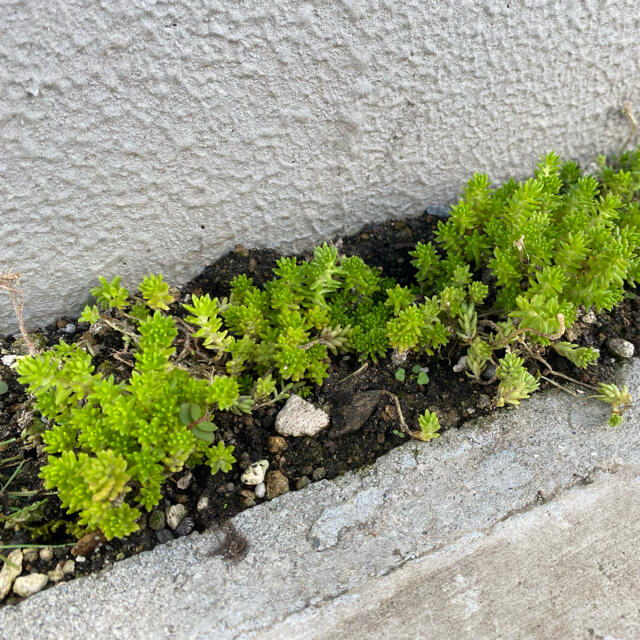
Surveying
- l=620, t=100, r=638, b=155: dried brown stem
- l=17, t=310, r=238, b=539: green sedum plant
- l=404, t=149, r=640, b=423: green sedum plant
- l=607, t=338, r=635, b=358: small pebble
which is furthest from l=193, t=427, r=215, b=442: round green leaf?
l=620, t=100, r=638, b=155: dried brown stem

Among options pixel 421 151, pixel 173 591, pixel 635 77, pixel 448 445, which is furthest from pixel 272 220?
pixel 635 77

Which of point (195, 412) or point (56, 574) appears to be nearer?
point (56, 574)

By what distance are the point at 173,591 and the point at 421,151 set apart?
202 centimetres

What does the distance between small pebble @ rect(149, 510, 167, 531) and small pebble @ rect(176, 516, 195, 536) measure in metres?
0.05

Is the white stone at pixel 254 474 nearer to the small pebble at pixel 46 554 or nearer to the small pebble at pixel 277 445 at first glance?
the small pebble at pixel 277 445

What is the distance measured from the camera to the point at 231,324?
2.21m

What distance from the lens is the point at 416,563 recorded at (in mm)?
1768

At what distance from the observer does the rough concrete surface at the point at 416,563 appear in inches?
64.7

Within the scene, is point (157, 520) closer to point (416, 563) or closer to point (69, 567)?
point (69, 567)

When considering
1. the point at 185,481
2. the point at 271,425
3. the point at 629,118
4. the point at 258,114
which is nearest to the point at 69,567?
the point at 185,481

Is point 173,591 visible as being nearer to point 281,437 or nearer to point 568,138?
point 281,437

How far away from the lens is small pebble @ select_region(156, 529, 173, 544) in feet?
6.08

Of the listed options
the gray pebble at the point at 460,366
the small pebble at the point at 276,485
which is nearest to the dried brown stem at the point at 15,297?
the small pebble at the point at 276,485

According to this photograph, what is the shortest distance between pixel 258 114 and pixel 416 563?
5.45ft
